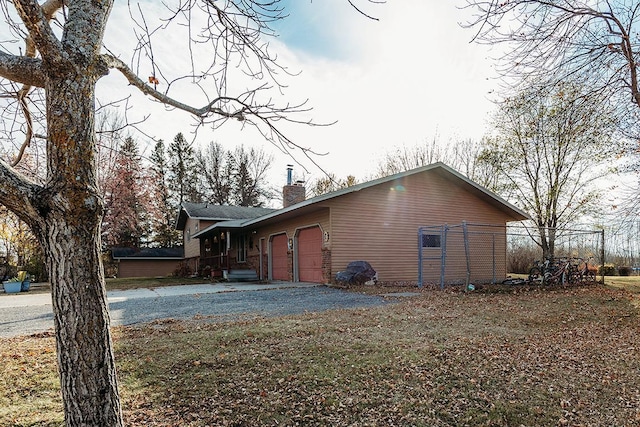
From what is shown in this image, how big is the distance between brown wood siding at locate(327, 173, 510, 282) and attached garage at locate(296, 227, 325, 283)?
42.2 inches

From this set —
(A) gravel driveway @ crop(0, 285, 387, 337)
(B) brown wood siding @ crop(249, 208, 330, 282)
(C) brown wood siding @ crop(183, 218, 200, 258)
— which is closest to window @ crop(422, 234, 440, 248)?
(B) brown wood siding @ crop(249, 208, 330, 282)

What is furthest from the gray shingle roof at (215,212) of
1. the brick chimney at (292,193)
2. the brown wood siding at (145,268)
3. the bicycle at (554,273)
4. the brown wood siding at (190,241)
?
the bicycle at (554,273)

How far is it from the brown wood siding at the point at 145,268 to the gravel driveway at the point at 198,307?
17994mm

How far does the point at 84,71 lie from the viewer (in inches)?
80.0

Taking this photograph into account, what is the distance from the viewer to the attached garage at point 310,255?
517 inches

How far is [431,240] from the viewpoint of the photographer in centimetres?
1397

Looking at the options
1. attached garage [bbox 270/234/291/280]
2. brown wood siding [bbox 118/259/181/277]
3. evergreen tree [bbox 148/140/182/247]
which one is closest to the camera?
attached garage [bbox 270/234/291/280]

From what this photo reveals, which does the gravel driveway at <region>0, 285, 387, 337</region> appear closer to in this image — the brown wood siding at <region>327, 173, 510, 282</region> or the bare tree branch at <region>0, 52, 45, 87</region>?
the brown wood siding at <region>327, 173, 510, 282</region>

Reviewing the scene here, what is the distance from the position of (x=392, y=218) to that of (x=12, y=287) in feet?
46.0

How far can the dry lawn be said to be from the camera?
3.01m

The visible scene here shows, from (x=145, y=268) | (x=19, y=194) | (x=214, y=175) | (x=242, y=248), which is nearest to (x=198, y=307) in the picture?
(x=19, y=194)

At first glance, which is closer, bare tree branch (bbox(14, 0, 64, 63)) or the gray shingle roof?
bare tree branch (bbox(14, 0, 64, 63))

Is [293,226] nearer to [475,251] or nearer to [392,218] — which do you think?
[392,218]

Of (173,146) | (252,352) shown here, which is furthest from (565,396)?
(173,146)
